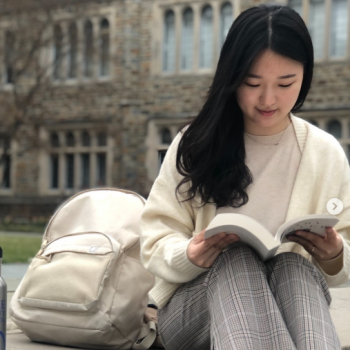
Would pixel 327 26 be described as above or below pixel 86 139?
above

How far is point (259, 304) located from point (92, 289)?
662mm

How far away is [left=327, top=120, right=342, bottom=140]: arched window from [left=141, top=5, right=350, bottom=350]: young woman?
13.9 m

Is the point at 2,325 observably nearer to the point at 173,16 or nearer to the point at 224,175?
the point at 224,175

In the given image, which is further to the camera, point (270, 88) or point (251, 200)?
point (251, 200)

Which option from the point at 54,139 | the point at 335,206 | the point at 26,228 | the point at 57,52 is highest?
the point at 335,206

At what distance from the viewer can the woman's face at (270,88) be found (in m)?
2.31

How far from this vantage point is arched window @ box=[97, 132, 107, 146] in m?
19.0

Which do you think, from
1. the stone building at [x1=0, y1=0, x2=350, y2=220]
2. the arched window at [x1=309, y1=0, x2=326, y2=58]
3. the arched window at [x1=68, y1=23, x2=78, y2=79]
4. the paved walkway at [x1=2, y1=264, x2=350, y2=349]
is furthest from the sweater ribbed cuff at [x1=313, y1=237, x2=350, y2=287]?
the arched window at [x1=68, y1=23, x2=78, y2=79]

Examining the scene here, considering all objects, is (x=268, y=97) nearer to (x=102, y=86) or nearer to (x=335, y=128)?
(x=335, y=128)

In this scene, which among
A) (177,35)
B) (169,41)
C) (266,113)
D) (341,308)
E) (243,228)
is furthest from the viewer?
(169,41)

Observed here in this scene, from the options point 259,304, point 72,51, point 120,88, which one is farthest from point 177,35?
point 259,304

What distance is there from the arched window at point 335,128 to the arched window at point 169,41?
12.2ft

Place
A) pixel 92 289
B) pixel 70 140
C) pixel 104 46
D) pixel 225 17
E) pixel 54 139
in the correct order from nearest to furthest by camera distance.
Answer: pixel 92 289 → pixel 225 17 → pixel 104 46 → pixel 70 140 → pixel 54 139

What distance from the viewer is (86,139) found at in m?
19.4
